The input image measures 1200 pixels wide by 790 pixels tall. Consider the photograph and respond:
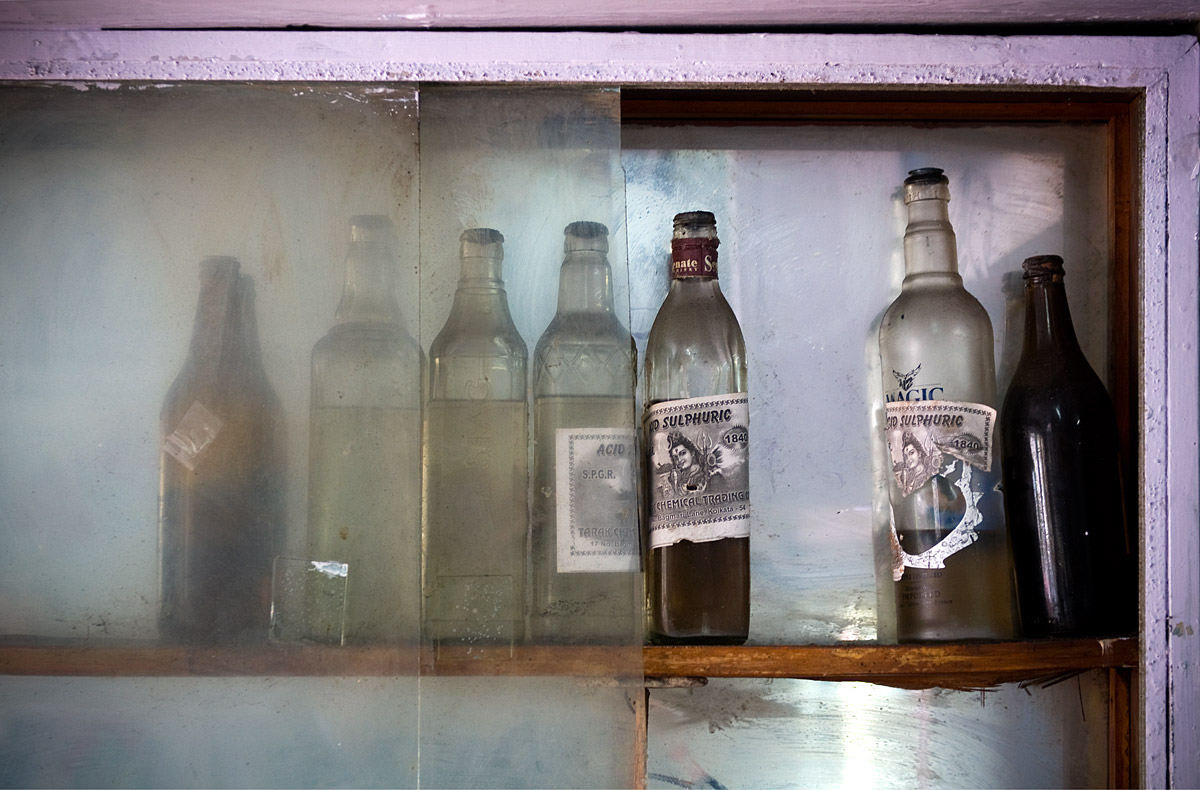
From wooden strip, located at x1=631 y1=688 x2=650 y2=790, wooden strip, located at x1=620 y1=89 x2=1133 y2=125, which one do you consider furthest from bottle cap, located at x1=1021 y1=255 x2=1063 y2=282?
wooden strip, located at x1=631 y1=688 x2=650 y2=790

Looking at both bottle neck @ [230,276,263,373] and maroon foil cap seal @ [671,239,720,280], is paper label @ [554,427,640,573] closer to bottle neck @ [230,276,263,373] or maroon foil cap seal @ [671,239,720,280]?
maroon foil cap seal @ [671,239,720,280]

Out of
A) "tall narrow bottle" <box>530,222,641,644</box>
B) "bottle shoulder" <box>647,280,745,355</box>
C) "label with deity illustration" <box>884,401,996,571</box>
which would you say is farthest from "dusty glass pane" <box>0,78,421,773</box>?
"label with deity illustration" <box>884,401,996,571</box>

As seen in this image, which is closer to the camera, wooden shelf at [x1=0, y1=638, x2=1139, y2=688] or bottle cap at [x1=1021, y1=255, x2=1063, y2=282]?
wooden shelf at [x1=0, y1=638, x2=1139, y2=688]

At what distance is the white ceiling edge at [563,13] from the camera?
70 centimetres

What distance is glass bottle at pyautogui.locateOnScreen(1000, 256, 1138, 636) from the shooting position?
0.72 meters

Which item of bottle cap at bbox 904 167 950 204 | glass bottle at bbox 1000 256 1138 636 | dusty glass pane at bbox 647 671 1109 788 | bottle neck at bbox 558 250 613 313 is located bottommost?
dusty glass pane at bbox 647 671 1109 788

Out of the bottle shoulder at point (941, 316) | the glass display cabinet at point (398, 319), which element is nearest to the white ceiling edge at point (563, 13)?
the glass display cabinet at point (398, 319)

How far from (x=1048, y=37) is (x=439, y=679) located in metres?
0.70

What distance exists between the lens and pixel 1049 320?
0.79 metres

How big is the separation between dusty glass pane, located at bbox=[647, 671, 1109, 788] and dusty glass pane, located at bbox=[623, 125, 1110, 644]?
84 millimetres

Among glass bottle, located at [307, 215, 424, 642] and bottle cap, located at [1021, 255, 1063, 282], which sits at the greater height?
bottle cap, located at [1021, 255, 1063, 282]

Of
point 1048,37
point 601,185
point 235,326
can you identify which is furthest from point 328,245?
point 1048,37

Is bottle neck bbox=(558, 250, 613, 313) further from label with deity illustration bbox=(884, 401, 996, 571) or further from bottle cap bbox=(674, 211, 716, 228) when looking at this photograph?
label with deity illustration bbox=(884, 401, 996, 571)

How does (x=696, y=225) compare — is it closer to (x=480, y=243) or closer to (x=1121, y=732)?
(x=480, y=243)
